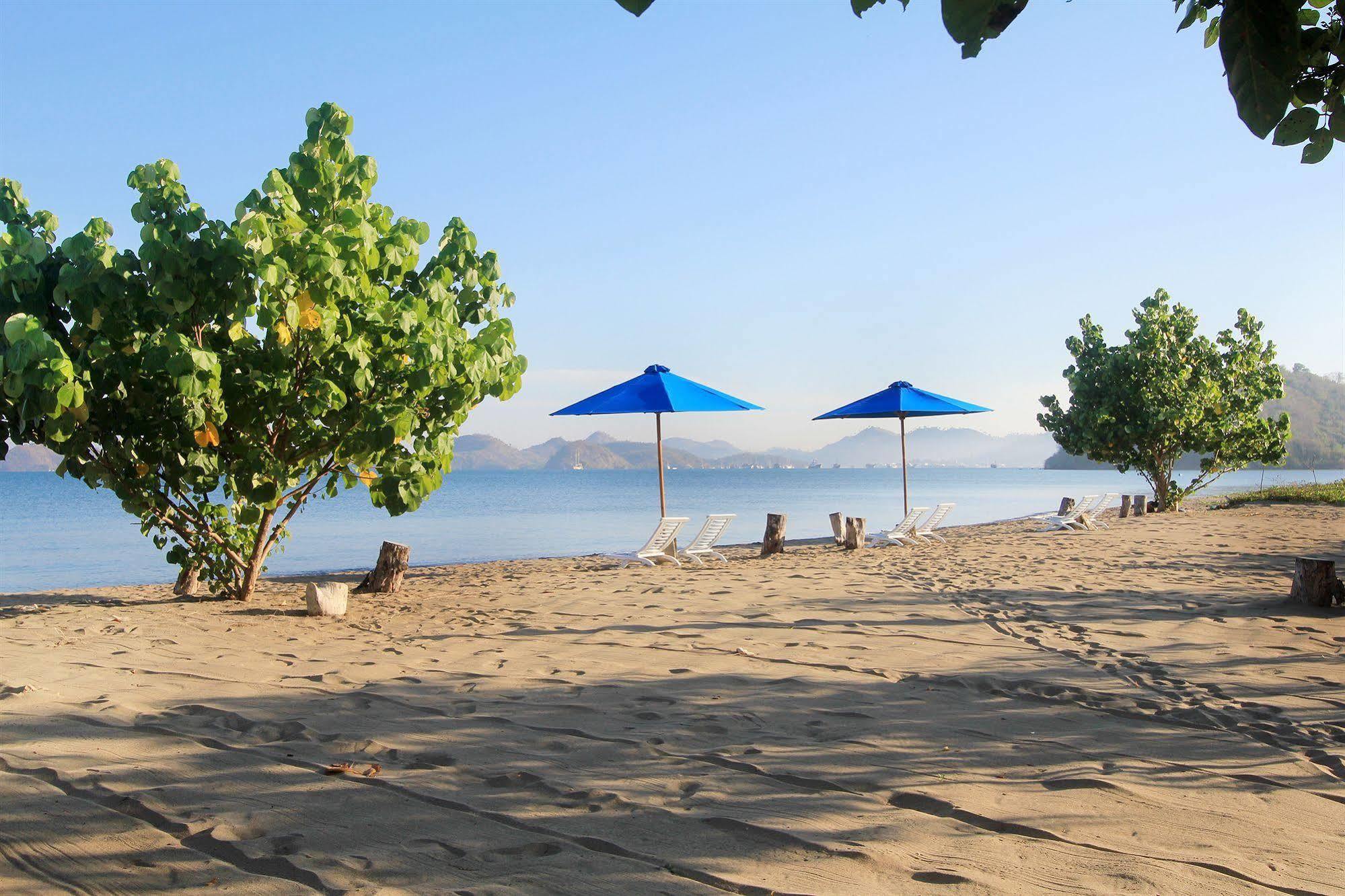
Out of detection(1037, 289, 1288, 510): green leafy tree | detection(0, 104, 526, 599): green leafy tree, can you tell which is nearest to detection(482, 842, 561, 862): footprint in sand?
detection(0, 104, 526, 599): green leafy tree

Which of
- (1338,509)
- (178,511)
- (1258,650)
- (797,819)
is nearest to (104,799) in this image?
(797,819)

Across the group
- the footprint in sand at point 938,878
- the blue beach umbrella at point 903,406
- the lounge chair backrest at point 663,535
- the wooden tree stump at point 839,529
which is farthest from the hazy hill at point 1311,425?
the footprint in sand at point 938,878

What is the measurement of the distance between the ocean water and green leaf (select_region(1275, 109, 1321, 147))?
51.7ft

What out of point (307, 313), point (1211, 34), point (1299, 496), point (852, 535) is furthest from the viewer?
point (1299, 496)

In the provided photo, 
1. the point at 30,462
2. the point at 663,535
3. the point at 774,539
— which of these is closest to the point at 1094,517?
the point at 774,539

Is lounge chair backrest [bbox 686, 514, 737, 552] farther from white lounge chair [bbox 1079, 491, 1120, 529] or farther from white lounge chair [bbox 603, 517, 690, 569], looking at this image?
white lounge chair [bbox 1079, 491, 1120, 529]

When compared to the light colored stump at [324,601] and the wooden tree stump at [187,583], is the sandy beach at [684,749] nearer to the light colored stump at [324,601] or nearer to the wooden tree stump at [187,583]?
the light colored stump at [324,601]

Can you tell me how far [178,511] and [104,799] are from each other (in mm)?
4678

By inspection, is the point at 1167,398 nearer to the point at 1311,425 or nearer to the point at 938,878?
the point at 938,878

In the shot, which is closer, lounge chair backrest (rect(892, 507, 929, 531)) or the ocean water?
lounge chair backrest (rect(892, 507, 929, 531))

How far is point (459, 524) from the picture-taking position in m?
30.9

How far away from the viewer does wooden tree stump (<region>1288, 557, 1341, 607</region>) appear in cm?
637

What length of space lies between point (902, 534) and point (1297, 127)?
37.9 feet

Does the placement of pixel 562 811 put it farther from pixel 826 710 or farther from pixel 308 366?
pixel 308 366
